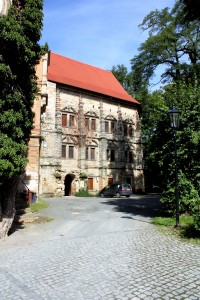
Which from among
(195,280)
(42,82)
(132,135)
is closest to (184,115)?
(195,280)

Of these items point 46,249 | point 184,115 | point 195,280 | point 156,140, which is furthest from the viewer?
point 156,140

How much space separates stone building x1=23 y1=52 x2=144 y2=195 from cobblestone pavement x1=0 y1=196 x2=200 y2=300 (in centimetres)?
2143

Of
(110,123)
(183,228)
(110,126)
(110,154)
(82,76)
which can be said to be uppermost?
(82,76)

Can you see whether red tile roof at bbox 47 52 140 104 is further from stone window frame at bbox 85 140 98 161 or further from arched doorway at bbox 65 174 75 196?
arched doorway at bbox 65 174 75 196

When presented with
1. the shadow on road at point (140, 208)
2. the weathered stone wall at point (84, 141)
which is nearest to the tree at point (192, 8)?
the shadow on road at point (140, 208)

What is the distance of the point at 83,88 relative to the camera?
118ft

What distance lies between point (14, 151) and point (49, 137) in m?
24.0

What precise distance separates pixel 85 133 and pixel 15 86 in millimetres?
26654

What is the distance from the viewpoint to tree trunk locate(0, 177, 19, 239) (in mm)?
9711

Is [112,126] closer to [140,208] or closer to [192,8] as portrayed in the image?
[140,208]

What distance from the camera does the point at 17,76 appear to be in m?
10.0

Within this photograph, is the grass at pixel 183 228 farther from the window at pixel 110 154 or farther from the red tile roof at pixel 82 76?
the window at pixel 110 154

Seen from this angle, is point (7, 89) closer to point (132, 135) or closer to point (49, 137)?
point (49, 137)

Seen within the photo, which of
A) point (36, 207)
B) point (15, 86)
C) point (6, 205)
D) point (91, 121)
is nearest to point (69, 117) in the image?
point (91, 121)
